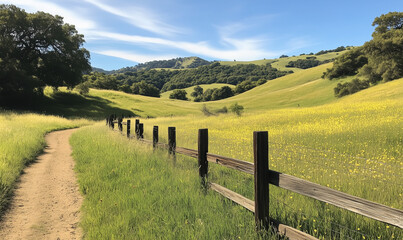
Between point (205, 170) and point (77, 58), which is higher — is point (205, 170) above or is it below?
below

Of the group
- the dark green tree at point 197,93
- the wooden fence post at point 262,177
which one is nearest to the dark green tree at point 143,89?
the dark green tree at point 197,93

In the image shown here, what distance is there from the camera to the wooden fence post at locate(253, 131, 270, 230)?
10.8 feet

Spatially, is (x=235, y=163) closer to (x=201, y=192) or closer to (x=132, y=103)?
(x=201, y=192)

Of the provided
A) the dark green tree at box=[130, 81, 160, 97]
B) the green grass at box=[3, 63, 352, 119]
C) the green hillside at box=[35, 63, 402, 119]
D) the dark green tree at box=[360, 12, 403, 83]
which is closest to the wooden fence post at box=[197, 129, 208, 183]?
the green grass at box=[3, 63, 352, 119]

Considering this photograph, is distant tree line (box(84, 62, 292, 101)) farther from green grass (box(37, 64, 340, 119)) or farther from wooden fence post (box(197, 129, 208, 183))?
wooden fence post (box(197, 129, 208, 183))

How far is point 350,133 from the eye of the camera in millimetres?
10719

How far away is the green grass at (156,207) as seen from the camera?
3.44m

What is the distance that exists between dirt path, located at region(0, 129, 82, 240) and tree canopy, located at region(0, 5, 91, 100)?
116ft

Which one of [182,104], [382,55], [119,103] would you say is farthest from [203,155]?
[182,104]

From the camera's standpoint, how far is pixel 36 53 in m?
41.1

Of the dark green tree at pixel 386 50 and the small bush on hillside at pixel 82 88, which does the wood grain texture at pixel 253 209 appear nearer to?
the dark green tree at pixel 386 50

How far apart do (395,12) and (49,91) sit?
76661 millimetres

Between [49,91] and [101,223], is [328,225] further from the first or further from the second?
[49,91]

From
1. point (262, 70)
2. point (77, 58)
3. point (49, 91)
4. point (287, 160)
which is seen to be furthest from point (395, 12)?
point (262, 70)
